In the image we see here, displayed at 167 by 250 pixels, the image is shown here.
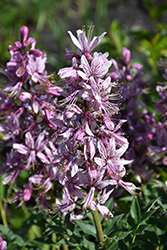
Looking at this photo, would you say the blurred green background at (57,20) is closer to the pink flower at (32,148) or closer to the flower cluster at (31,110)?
the flower cluster at (31,110)

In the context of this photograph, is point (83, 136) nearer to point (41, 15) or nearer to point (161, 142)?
point (161, 142)

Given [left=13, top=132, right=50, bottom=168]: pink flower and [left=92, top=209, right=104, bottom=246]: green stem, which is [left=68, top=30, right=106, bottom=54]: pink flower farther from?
[left=92, top=209, right=104, bottom=246]: green stem

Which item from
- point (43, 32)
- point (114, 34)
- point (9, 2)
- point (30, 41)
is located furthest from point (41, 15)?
point (30, 41)

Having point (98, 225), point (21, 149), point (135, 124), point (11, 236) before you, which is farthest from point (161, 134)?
point (11, 236)

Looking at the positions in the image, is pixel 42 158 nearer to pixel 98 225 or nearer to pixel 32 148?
pixel 32 148

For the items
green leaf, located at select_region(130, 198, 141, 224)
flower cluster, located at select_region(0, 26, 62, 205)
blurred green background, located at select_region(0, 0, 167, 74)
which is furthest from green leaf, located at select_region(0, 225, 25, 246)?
blurred green background, located at select_region(0, 0, 167, 74)
